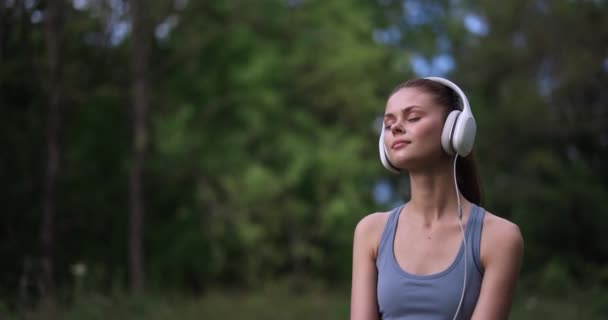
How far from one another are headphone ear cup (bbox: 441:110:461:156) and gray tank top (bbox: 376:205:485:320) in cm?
20

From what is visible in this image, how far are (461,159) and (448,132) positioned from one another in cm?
18

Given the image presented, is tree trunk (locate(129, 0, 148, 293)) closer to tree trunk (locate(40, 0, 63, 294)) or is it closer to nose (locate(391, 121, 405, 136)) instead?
tree trunk (locate(40, 0, 63, 294))

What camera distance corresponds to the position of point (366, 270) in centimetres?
248

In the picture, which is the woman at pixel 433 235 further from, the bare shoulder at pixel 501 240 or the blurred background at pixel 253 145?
the blurred background at pixel 253 145

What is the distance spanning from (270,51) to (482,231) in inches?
962

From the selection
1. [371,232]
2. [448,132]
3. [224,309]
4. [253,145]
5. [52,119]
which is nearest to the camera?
[448,132]

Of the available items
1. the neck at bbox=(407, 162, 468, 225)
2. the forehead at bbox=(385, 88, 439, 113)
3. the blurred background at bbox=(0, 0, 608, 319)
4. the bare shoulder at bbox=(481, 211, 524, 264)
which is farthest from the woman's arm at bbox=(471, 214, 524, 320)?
the blurred background at bbox=(0, 0, 608, 319)

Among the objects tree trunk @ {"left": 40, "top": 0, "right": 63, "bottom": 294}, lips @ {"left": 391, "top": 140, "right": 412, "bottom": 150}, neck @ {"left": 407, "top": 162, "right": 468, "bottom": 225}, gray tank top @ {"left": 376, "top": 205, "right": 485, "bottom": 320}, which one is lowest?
gray tank top @ {"left": 376, "top": 205, "right": 485, "bottom": 320}

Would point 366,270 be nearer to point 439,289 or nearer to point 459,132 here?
point 439,289

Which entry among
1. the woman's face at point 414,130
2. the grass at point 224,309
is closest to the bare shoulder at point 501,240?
the woman's face at point 414,130

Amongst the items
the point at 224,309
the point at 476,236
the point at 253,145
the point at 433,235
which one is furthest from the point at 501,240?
the point at 253,145

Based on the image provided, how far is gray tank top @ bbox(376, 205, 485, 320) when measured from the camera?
7.55 ft

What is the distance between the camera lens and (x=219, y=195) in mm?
24406

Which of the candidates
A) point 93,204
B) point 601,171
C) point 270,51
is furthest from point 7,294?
point 270,51
